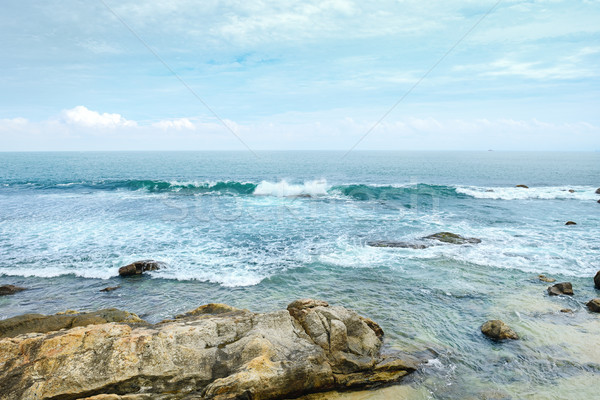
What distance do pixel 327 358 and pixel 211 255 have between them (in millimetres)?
10859

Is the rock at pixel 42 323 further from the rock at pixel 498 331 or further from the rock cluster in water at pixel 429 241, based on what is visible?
the rock cluster in water at pixel 429 241

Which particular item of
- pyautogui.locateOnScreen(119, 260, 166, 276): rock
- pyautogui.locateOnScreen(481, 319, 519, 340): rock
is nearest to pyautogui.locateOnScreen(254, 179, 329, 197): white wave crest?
pyautogui.locateOnScreen(119, 260, 166, 276): rock

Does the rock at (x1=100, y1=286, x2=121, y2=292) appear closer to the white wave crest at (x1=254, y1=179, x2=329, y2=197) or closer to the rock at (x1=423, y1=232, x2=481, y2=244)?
the rock at (x1=423, y1=232, x2=481, y2=244)

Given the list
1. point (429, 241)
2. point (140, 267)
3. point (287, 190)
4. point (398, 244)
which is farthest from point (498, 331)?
point (287, 190)

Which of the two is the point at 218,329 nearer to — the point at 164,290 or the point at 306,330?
the point at 306,330

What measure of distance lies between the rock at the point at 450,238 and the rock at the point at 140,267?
45.6ft

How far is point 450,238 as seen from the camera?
18.4 meters

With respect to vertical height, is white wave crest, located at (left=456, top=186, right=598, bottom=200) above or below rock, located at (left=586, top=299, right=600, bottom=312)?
above

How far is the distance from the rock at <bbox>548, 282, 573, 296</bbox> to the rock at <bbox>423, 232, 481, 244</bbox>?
6.11 meters

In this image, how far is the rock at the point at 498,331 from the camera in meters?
9.02

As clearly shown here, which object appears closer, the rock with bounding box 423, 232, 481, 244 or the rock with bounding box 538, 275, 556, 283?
the rock with bounding box 538, 275, 556, 283

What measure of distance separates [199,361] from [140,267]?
376 inches

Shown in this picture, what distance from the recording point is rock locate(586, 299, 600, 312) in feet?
34.1

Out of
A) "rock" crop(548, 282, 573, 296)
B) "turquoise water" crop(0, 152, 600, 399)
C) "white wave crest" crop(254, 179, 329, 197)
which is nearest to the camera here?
"turquoise water" crop(0, 152, 600, 399)
